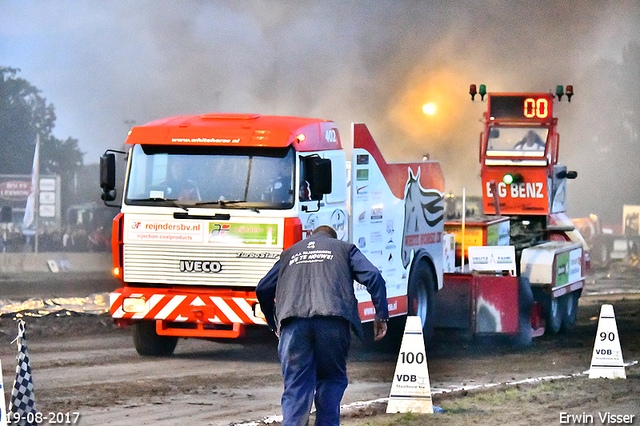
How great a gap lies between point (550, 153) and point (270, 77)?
11.6 meters

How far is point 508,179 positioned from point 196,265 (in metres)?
6.98

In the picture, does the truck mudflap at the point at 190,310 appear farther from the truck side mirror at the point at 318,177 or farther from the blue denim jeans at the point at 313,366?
the blue denim jeans at the point at 313,366

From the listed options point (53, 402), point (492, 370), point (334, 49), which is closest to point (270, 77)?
point (334, 49)

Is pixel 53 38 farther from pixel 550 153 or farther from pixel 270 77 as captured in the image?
pixel 550 153

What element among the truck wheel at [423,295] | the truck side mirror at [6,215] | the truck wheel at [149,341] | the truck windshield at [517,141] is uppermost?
the truck windshield at [517,141]

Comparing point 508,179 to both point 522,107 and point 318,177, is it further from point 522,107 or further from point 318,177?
point 318,177

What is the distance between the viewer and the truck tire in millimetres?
14836

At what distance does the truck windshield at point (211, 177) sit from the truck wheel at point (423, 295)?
3.00 meters

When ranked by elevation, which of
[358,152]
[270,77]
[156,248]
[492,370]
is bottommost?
[492,370]

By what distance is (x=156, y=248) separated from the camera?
35.0 feet

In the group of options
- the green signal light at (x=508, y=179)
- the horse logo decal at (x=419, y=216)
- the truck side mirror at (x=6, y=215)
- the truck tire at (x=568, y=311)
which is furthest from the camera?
the truck side mirror at (x=6, y=215)

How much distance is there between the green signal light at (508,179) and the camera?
52.5 feet

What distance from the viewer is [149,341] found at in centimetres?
1141

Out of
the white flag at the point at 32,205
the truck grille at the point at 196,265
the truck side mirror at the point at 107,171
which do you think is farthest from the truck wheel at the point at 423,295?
the white flag at the point at 32,205
